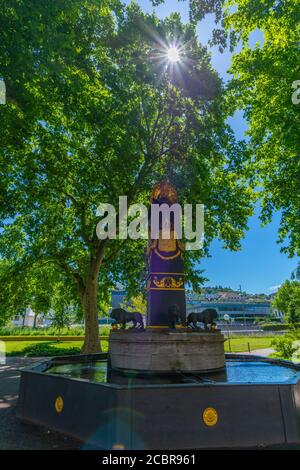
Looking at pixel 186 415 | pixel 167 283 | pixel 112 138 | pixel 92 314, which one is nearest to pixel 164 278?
pixel 167 283

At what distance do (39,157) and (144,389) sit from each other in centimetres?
1556

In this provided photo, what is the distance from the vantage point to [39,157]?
17.6m

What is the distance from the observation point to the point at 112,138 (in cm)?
1584

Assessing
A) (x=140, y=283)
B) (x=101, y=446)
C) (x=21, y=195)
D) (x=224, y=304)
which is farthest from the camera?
(x=224, y=304)

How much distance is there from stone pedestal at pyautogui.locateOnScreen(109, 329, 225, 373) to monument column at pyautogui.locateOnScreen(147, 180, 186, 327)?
3.02 ft

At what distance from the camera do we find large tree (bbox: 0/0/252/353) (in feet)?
49.8

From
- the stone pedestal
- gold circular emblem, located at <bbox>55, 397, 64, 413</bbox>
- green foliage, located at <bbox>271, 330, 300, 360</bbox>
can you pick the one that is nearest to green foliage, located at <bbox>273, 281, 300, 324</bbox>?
green foliage, located at <bbox>271, 330, 300, 360</bbox>

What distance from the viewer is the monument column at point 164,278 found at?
9023 mm

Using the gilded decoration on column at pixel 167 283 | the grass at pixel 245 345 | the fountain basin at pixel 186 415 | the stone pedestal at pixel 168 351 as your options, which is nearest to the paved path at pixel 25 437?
the fountain basin at pixel 186 415

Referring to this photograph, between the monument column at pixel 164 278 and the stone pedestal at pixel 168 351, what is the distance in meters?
0.92

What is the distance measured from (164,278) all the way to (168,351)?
2.20 m

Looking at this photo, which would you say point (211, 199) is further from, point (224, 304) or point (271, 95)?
point (224, 304)

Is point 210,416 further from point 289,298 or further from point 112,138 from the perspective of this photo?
point 289,298
